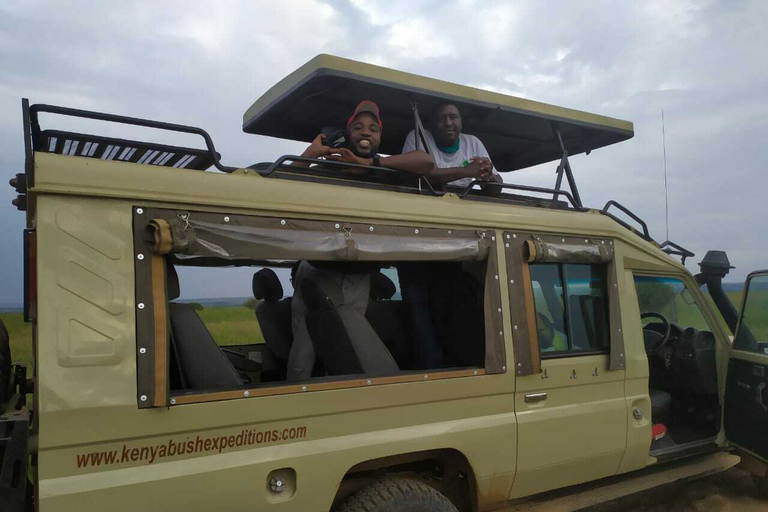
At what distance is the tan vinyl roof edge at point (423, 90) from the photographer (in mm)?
3172

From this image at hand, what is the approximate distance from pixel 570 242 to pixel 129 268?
250 centimetres

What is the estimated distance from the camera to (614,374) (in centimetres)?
361

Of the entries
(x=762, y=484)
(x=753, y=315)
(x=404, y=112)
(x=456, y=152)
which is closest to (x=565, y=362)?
(x=456, y=152)

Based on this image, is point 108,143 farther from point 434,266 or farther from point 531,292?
point 531,292

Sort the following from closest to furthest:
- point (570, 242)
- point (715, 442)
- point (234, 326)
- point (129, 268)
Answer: point (129, 268)
point (570, 242)
point (715, 442)
point (234, 326)

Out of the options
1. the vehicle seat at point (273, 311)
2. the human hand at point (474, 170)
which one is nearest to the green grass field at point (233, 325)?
the vehicle seat at point (273, 311)

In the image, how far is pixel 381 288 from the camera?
4496mm

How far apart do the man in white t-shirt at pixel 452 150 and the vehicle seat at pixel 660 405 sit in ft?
6.51

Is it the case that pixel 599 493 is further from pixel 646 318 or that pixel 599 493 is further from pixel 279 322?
pixel 279 322

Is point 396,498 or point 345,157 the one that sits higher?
point 345,157

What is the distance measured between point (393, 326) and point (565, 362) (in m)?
1.22

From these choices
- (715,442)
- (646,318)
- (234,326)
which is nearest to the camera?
(715,442)

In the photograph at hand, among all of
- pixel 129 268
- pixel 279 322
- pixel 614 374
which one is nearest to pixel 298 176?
pixel 129 268

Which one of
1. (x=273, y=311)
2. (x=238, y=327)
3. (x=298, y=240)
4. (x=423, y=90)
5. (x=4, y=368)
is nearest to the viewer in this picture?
(x=298, y=240)
